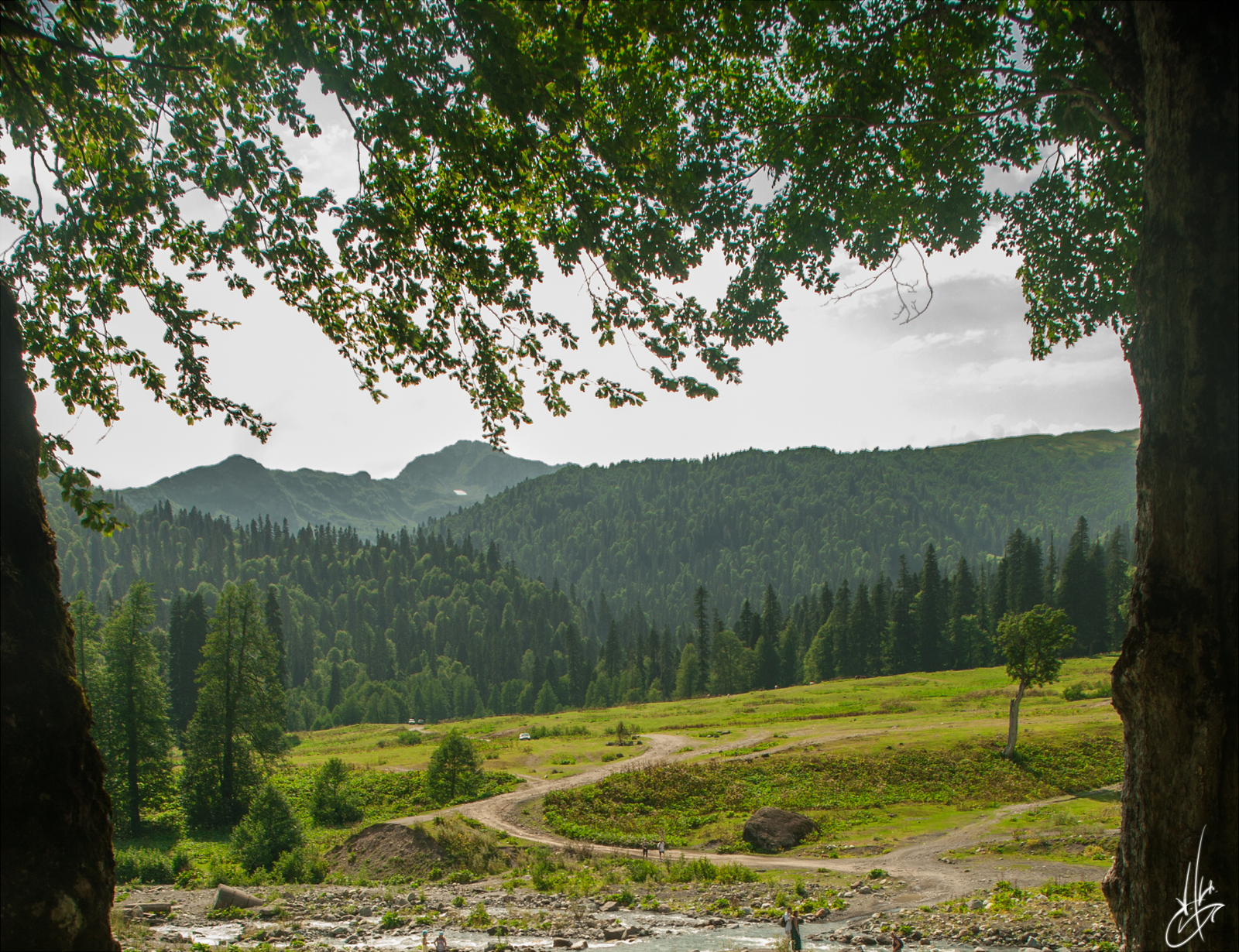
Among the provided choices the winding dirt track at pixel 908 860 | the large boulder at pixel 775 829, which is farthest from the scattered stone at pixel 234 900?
the large boulder at pixel 775 829

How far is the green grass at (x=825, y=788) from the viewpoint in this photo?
3634 centimetres

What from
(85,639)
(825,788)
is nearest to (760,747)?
(825,788)

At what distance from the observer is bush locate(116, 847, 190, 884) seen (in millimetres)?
29352

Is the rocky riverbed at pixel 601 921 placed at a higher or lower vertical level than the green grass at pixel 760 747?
higher

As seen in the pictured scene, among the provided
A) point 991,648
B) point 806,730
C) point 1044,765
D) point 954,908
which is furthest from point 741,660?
point 954,908

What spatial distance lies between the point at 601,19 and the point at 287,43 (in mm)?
2927

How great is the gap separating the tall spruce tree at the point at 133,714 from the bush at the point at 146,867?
11.5 m

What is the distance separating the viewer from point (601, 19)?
709 centimetres

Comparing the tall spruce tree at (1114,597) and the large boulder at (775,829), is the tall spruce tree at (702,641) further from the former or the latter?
the large boulder at (775,829)

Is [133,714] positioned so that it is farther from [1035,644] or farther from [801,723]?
[1035,644]

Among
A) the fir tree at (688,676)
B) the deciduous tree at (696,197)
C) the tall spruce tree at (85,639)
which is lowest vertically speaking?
the fir tree at (688,676)

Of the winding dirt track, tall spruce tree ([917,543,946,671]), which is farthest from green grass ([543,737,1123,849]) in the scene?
tall spruce tree ([917,543,946,671])

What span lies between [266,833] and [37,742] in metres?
31.7

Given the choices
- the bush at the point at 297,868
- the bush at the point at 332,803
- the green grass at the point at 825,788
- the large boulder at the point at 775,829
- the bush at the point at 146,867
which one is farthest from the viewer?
the bush at the point at 332,803
